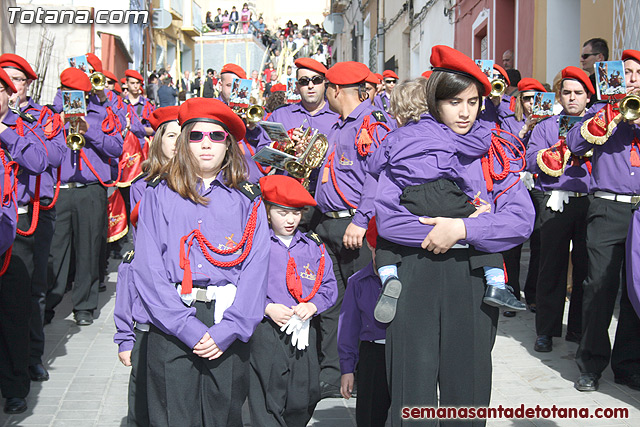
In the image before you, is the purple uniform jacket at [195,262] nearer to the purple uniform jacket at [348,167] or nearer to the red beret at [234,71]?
the purple uniform jacket at [348,167]

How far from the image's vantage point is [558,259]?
7.34 m

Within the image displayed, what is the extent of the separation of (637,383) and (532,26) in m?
8.58

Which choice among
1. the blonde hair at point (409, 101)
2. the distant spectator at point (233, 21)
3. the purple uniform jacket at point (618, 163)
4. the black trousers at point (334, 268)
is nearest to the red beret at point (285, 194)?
the blonde hair at point (409, 101)

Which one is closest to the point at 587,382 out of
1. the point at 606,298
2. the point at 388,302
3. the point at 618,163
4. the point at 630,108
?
the point at 606,298

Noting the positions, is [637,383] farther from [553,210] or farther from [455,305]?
[455,305]

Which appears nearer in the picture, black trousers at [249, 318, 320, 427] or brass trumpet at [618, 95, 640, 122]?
black trousers at [249, 318, 320, 427]

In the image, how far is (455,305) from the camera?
12.1 ft

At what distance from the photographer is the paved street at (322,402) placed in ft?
18.4

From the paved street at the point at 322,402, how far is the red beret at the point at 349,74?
7.83 feet

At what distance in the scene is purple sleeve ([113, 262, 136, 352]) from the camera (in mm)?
4418

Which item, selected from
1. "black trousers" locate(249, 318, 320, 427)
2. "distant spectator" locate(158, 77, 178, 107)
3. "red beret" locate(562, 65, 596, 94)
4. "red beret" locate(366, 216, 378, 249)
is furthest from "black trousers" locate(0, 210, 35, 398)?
"distant spectator" locate(158, 77, 178, 107)

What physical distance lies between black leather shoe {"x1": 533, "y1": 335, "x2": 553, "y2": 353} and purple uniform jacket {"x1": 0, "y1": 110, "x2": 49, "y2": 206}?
4.32 metres

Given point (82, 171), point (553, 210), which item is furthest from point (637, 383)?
point (82, 171)

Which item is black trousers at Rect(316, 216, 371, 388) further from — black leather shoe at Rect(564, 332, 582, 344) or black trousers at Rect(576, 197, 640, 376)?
black leather shoe at Rect(564, 332, 582, 344)
